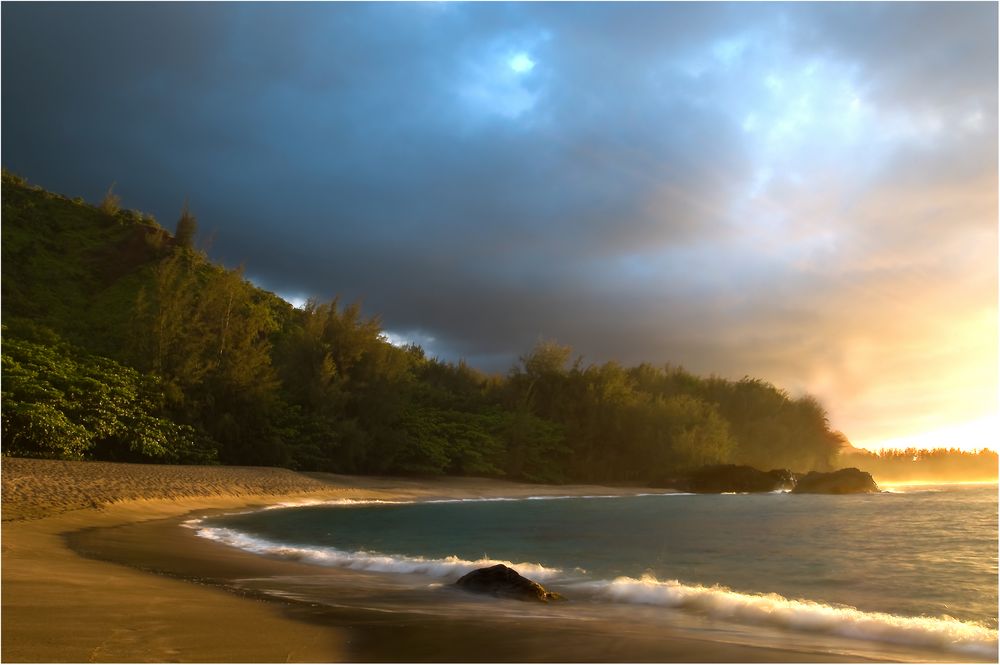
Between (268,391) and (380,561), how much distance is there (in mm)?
28665

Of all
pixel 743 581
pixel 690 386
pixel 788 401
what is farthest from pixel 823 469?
pixel 743 581

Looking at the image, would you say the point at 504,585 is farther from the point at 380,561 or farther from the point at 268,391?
the point at 268,391

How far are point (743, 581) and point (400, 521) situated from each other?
512 inches

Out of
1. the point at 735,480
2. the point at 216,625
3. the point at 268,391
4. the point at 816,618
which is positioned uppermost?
the point at 268,391

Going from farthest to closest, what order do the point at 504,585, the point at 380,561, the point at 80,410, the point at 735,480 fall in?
1. the point at 735,480
2. the point at 80,410
3. the point at 380,561
4. the point at 504,585

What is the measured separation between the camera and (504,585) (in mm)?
8664

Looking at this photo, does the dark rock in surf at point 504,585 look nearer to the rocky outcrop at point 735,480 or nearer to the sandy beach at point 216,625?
the sandy beach at point 216,625

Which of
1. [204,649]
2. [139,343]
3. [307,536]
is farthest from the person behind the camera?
[139,343]

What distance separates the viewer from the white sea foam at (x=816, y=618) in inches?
271

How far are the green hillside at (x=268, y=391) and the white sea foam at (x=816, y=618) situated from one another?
944 inches

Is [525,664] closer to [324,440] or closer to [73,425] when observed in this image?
[73,425]

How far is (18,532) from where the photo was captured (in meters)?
11.3

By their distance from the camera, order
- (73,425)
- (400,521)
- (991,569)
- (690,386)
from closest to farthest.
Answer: (991,569), (400,521), (73,425), (690,386)

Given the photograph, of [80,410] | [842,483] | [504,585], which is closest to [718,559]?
[504,585]
